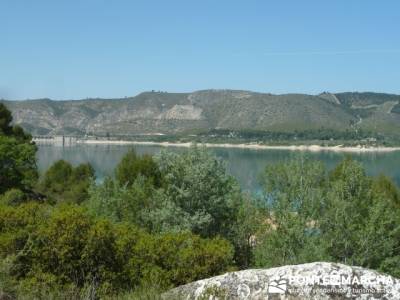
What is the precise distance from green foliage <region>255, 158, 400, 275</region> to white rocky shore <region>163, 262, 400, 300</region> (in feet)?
45.0

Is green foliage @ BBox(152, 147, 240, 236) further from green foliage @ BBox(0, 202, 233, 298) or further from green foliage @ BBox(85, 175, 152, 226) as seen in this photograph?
green foliage @ BBox(0, 202, 233, 298)

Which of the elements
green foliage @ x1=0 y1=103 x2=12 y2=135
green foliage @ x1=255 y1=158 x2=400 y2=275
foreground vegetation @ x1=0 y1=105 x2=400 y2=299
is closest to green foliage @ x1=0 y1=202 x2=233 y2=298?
foreground vegetation @ x1=0 y1=105 x2=400 y2=299

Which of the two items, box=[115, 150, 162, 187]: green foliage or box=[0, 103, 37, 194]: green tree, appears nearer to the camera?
box=[0, 103, 37, 194]: green tree

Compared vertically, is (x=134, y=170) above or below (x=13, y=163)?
below

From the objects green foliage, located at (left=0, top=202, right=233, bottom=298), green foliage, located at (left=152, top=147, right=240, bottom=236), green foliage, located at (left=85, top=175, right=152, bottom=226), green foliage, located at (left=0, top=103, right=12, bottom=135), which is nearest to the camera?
green foliage, located at (left=0, top=202, right=233, bottom=298)

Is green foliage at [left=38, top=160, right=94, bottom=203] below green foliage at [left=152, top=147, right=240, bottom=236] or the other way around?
below

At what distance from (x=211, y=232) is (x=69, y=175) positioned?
4189 cm

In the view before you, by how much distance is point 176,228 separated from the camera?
22.8 metres

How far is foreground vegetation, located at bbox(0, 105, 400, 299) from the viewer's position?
13.9 meters

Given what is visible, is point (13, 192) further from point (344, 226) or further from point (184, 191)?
point (344, 226)

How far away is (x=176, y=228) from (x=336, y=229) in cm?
920

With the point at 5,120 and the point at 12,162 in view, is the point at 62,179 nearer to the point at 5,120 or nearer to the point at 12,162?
the point at 5,120

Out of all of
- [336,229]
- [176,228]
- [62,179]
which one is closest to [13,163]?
[176,228]

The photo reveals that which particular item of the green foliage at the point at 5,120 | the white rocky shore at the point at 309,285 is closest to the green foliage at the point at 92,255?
the white rocky shore at the point at 309,285
